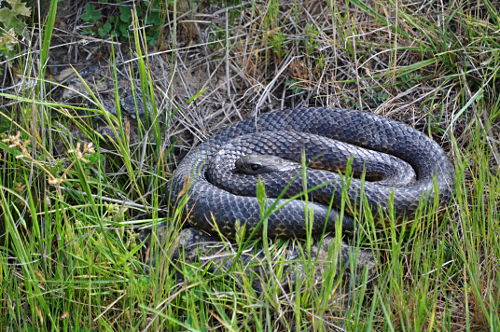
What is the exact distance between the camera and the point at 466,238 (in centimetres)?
326

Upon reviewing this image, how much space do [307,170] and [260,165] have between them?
36cm

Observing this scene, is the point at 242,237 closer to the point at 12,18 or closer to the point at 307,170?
the point at 307,170

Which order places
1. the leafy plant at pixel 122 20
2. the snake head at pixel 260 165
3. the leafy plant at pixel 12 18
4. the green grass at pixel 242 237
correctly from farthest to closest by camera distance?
the leafy plant at pixel 122 20
the snake head at pixel 260 165
the leafy plant at pixel 12 18
the green grass at pixel 242 237

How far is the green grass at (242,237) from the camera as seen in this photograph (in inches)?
120

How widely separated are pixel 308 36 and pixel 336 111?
701mm

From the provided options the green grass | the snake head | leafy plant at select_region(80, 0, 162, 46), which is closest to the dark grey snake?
the snake head

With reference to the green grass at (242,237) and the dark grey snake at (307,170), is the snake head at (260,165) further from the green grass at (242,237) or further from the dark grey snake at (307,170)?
the green grass at (242,237)

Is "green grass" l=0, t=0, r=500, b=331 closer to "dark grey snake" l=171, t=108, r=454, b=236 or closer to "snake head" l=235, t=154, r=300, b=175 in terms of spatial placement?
"dark grey snake" l=171, t=108, r=454, b=236

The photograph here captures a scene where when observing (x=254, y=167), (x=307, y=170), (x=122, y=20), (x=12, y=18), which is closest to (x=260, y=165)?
(x=254, y=167)

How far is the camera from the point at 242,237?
284cm

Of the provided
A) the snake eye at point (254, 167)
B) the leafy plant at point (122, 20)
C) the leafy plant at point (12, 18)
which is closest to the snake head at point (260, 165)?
the snake eye at point (254, 167)

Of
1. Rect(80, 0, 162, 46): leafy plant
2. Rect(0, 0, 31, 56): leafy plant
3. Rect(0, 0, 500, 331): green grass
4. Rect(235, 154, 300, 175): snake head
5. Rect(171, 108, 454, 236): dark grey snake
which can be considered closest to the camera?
Rect(0, 0, 500, 331): green grass

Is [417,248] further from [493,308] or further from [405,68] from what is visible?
[405,68]

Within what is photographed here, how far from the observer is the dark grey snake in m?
3.79
